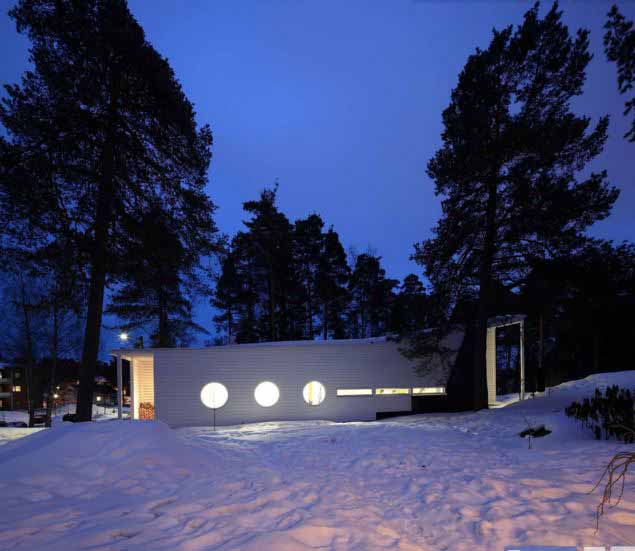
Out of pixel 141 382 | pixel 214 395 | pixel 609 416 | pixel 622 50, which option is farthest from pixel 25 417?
pixel 622 50

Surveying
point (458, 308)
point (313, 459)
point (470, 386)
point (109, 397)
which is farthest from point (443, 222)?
point (109, 397)

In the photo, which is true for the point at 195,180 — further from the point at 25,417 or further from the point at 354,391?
the point at 25,417

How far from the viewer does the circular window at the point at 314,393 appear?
13.6 metres

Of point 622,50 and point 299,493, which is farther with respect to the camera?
point 622,50

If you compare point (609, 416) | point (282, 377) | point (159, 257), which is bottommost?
point (282, 377)

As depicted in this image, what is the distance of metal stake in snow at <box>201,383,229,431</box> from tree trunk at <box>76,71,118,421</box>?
4.55 metres

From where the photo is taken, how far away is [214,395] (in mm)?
13141

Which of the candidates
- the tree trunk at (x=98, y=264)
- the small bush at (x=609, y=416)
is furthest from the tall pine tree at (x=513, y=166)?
the tree trunk at (x=98, y=264)

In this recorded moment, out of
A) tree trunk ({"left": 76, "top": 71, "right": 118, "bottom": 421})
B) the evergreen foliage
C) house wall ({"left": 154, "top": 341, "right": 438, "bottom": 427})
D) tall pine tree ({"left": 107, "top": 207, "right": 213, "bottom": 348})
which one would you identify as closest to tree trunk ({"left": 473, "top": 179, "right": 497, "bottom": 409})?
house wall ({"left": 154, "top": 341, "right": 438, "bottom": 427})

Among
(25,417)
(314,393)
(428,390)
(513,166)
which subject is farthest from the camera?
(25,417)

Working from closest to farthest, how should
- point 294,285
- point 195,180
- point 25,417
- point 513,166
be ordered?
point 195,180 → point 513,166 → point 294,285 → point 25,417

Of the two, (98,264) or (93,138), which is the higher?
(93,138)

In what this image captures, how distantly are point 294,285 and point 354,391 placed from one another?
12.4 m

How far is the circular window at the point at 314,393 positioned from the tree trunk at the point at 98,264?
707 cm
